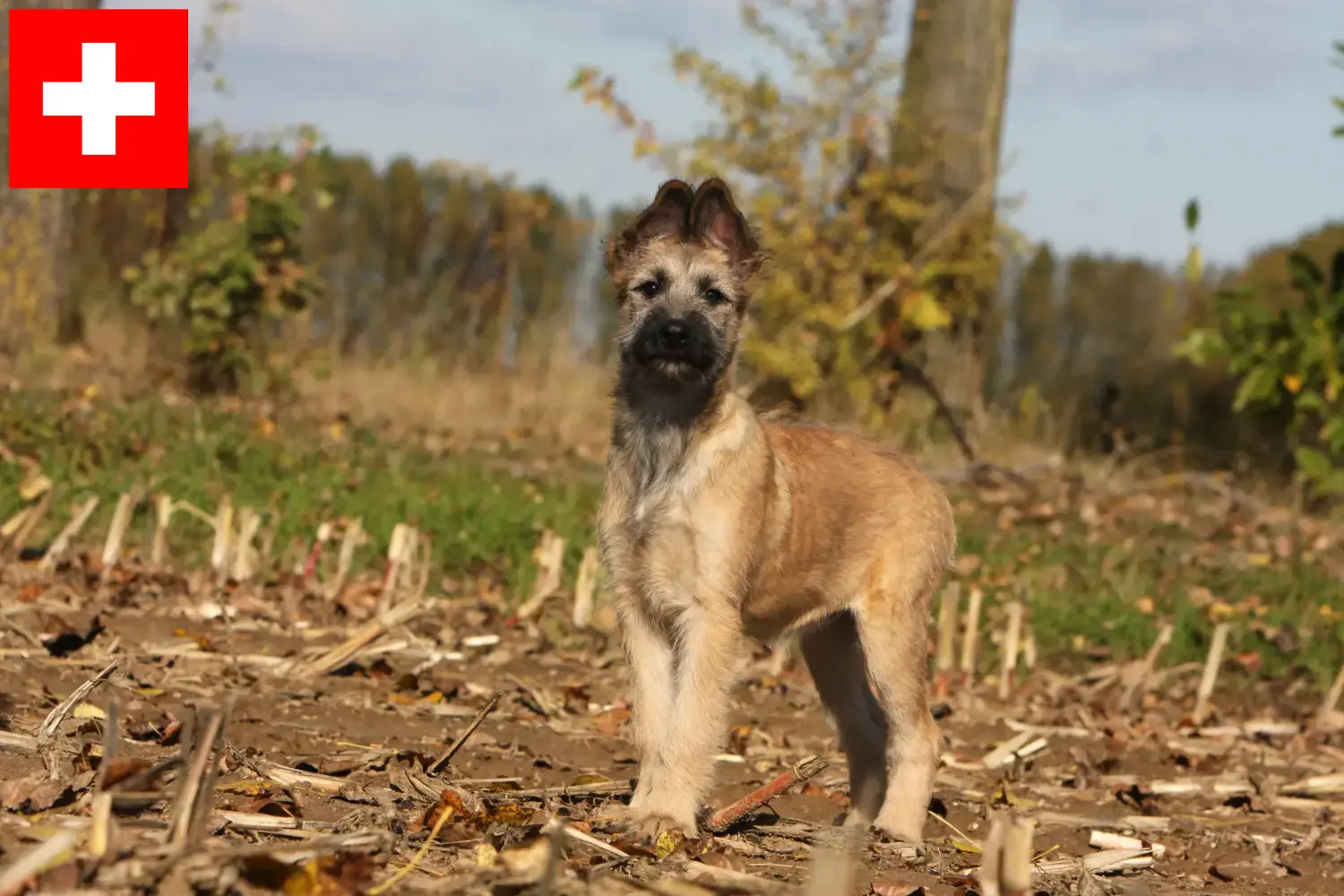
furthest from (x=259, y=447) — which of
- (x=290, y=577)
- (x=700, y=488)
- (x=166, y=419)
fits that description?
(x=700, y=488)

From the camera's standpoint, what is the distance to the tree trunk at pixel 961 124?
1523 centimetres

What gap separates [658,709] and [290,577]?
11.9 ft

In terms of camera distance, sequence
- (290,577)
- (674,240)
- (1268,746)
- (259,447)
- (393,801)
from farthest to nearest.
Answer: (259,447)
(290,577)
(1268,746)
(674,240)
(393,801)

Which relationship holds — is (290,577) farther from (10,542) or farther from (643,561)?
(643,561)

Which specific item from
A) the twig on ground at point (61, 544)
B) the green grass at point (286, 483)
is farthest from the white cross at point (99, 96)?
the twig on ground at point (61, 544)

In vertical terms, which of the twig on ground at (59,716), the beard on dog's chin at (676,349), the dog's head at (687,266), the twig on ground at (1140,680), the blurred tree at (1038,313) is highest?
the blurred tree at (1038,313)

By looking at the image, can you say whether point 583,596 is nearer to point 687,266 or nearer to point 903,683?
point 903,683

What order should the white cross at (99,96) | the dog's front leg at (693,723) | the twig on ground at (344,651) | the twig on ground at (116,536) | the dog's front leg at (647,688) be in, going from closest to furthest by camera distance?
1. the dog's front leg at (693,723)
2. the dog's front leg at (647,688)
3. the twig on ground at (344,651)
4. the twig on ground at (116,536)
5. the white cross at (99,96)

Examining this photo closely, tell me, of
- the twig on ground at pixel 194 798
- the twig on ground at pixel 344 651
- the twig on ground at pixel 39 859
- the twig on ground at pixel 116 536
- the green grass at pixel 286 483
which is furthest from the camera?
the green grass at pixel 286 483

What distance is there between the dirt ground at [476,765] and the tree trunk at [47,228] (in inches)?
318

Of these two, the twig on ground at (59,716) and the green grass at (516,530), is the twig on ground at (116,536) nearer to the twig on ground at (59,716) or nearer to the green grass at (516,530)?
the green grass at (516,530)

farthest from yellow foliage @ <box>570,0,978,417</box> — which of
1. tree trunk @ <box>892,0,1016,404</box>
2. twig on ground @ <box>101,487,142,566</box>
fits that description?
twig on ground @ <box>101,487,142,566</box>

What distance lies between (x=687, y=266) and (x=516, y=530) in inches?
157

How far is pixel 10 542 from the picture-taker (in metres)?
7.89
